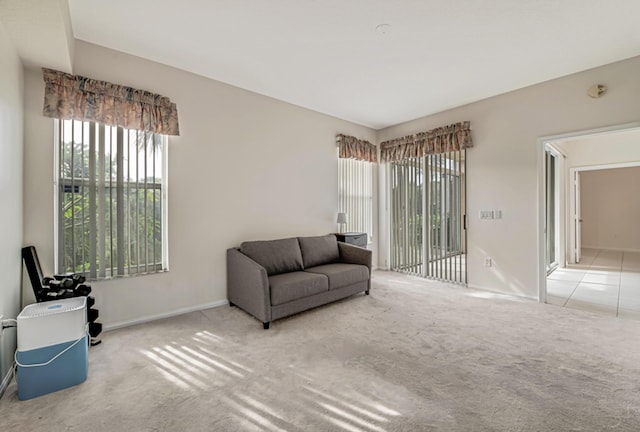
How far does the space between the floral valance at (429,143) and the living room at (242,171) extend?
166 millimetres

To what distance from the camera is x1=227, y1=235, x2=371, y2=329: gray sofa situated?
305 centimetres

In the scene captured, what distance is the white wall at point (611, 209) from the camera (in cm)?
753

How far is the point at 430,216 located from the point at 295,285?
9.59 feet

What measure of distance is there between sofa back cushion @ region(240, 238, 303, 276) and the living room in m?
0.32

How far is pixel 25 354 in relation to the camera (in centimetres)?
187

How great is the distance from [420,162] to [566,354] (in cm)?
342

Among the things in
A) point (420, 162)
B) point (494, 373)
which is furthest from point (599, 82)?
point (494, 373)

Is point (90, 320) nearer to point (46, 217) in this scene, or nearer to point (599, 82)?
point (46, 217)

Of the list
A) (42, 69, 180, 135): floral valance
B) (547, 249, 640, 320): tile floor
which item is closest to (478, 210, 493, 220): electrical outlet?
(547, 249, 640, 320): tile floor

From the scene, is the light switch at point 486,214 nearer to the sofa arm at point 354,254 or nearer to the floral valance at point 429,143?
the floral valance at point 429,143

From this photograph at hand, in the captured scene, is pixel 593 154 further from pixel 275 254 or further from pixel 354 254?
pixel 275 254

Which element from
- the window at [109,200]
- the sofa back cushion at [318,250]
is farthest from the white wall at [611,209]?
the window at [109,200]

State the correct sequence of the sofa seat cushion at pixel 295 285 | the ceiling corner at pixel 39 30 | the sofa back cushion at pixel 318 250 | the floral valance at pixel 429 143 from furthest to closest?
the floral valance at pixel 429 143 < the sofa back cushion at pixel 318 250 < the sofa seat cushion at pixel 295 285 < the ceiling corner at pixel 39 30

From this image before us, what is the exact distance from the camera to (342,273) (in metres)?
3.71
